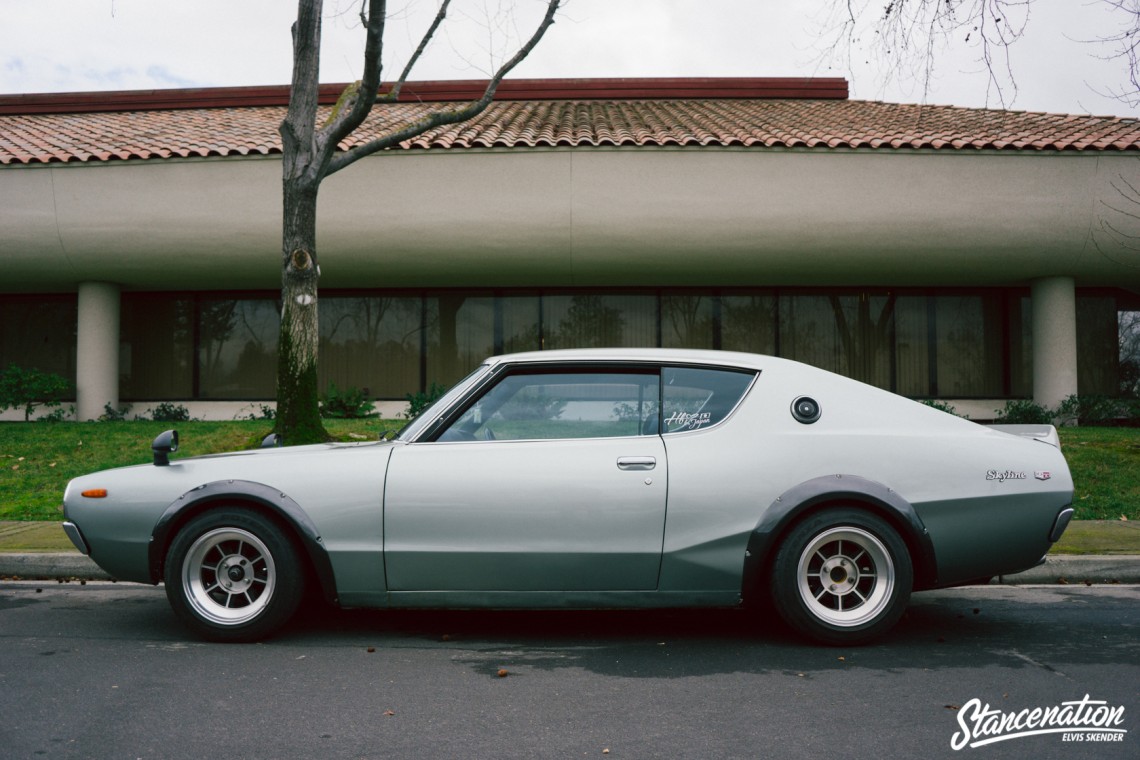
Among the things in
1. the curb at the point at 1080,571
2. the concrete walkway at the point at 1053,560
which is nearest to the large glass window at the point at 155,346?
the concrete walkway at the point at 1053,560

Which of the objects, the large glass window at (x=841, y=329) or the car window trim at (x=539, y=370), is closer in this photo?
the car window trim at (x=539, y=370)

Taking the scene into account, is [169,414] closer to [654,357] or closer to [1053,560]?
[654,357]

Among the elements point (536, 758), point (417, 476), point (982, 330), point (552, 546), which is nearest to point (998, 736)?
point (536, 758)

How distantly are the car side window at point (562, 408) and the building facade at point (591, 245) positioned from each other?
9571mm

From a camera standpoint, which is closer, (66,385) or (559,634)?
(559,634)

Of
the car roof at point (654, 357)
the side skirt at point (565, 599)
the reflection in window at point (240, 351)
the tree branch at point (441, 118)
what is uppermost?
the tree branch at point (441, 118)

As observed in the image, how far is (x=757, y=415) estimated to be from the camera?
4203 millimetres

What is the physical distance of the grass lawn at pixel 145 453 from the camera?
8.37 m

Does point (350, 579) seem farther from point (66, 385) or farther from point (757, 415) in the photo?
point (66, 385)

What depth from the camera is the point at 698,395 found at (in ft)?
14.1

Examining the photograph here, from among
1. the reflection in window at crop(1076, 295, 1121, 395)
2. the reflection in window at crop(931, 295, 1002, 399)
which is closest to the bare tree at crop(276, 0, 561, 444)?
the reflection in window at crop(931, 295, 1002, 399)

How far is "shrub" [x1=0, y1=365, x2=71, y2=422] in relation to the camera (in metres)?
14.3

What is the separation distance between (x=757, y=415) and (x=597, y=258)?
406 inches

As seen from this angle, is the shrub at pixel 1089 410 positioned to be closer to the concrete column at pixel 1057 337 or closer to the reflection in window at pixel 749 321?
the concrete column at pixel 1057 337
